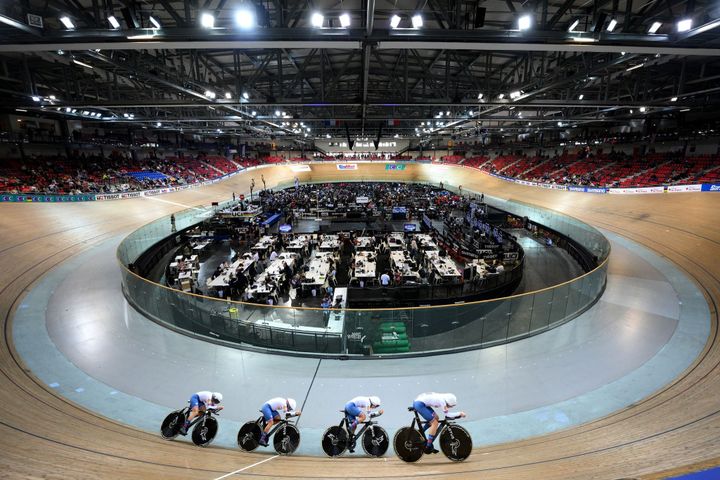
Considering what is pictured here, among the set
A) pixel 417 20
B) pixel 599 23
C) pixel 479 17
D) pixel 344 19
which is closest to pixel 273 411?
pixel 344 19

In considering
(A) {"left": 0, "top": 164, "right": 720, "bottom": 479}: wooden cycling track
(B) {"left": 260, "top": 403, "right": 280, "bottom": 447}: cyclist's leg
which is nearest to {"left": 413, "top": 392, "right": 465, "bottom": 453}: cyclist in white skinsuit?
(A) {"left": 0, "top": 164, "right": 720, "bottom": 479}: wooden cycling track

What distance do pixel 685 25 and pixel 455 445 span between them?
8.75m

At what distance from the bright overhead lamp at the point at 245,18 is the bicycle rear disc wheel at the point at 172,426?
6.52 meters

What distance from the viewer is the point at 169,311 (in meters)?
7.73

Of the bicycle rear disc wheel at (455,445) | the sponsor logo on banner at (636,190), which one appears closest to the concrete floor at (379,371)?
the bicycle rear disc wheel at (455,445)

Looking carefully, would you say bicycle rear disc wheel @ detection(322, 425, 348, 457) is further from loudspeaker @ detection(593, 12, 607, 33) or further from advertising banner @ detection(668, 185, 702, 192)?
advertising banner @ detection(668, 185, 702, 192)

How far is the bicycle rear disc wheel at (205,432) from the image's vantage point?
4.41 m

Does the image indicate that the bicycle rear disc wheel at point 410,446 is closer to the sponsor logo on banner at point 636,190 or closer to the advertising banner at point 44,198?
the sponsor logo on banner at point 636,190

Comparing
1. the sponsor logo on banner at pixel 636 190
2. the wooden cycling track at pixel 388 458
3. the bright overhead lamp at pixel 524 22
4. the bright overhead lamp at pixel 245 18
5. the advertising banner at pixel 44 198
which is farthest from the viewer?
the sponsor logo on banner at pixel 636 190

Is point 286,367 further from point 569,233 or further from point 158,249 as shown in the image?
point 569,233

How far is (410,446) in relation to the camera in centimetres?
414

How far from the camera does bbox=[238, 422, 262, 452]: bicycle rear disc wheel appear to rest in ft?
14.1

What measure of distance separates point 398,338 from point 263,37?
653cm

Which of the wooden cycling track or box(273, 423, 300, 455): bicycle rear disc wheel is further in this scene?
box(273, 423, 300, 455): bicycle rear disc wheel
